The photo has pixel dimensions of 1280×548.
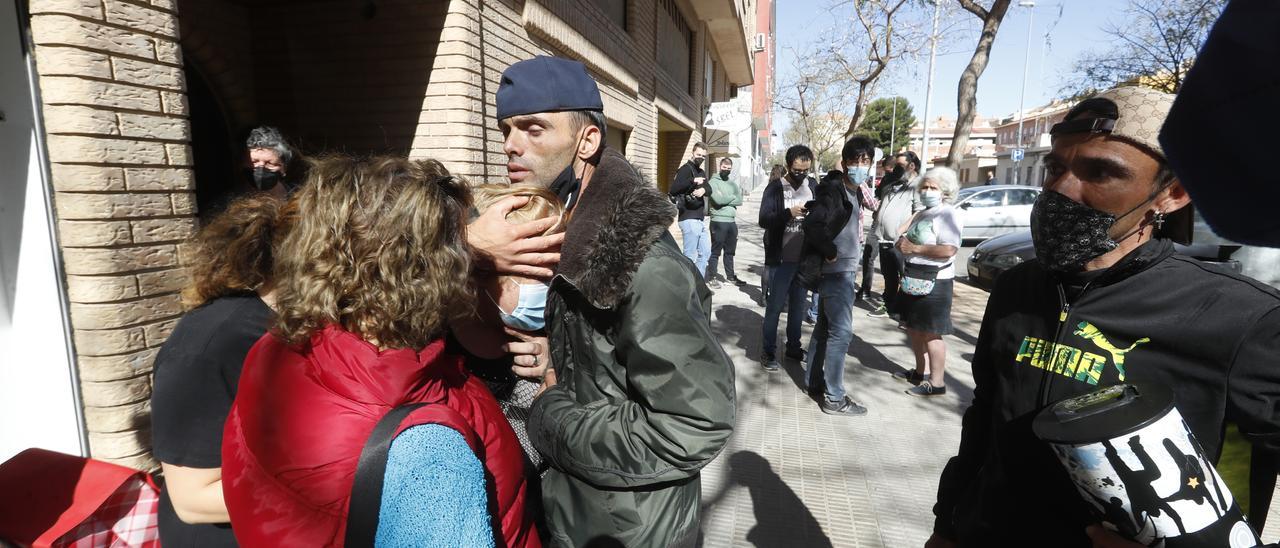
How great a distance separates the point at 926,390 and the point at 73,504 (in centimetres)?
505

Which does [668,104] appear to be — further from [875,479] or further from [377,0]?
[875,479]

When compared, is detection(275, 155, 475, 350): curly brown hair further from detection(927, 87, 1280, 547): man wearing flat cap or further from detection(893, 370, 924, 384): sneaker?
detection(893, 370, 924, 384): sneaker

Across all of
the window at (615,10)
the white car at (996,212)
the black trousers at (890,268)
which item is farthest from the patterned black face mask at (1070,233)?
the white car at (996,212)

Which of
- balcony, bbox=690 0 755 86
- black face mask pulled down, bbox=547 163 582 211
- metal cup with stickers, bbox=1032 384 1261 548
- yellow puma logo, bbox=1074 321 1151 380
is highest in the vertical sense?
balcony, bbox=690 0 755 86

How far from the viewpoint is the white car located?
46.9ft

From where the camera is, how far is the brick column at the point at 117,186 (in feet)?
6.05

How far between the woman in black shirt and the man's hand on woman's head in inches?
18.6

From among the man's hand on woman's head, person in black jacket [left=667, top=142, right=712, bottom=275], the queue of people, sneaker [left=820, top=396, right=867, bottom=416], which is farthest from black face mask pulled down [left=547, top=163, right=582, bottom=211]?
person in black jacket [left=667, top=142, right=712, bottom=275]

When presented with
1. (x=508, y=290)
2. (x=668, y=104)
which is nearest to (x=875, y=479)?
(x=508, y=290)

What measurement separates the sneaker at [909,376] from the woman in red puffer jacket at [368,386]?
178 inches

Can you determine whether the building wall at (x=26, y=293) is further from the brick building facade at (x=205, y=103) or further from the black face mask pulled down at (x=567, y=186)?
the black face mask pulled down at (x=567, y=186)

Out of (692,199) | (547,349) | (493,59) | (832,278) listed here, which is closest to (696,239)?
(692,199)

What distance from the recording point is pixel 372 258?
1077 mm

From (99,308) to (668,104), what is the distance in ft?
33.9
